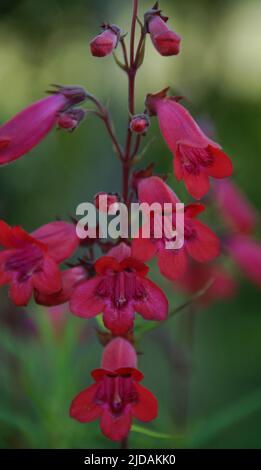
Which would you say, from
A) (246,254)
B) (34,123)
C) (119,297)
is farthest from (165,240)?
(246,254)

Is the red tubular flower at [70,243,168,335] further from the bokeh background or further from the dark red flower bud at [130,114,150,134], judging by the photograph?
the bokeh background

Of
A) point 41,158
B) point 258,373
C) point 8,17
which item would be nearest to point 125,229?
point 258,373

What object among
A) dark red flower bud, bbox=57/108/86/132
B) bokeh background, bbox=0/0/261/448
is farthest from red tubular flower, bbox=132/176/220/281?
bokeh background, bbox=0/0/261/448

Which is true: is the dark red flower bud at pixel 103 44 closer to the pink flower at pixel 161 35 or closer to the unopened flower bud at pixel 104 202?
the pink flower at pixel 161 35

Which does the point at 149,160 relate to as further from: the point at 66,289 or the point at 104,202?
the point at 104,202

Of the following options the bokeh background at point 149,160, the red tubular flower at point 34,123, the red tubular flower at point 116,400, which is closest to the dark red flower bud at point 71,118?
the red tubular flower at point 34,123

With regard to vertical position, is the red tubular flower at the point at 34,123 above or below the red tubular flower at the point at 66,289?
above

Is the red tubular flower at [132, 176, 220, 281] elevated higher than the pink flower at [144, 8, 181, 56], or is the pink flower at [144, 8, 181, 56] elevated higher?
the pink flower at [144, 8, 181, 56]
